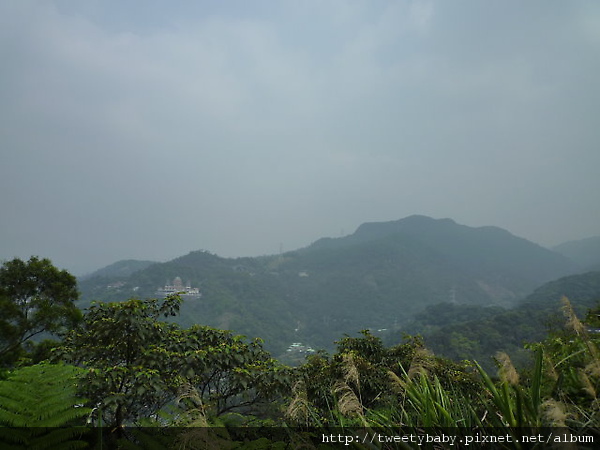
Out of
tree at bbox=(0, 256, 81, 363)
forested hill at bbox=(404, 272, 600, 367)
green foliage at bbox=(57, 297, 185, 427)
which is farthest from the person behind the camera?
forested hill at bbox=(404, 272, 600, 367)

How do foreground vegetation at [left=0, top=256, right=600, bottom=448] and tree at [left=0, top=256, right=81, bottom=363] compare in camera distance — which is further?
tree at [left=0, top=256, right=81, bottom=363]

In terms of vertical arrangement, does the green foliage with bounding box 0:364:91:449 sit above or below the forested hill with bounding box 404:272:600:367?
above

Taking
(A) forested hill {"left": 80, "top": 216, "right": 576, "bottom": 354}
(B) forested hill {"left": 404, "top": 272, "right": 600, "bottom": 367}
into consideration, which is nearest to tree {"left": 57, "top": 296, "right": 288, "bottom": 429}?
(B) forested hill {"left": 404, "top": 272, "right": 600, "bottom": 367}

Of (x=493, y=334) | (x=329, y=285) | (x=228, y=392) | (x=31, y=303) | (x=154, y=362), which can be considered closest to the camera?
(x=154, y=362)

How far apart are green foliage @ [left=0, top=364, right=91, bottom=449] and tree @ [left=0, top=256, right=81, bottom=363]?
9.52 metres

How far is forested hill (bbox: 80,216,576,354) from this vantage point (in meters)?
88.2

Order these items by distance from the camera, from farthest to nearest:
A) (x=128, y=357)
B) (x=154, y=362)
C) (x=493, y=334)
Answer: (x=493, y=334) < (x=128, y=357) < (x=154, y=362)

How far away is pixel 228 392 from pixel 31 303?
31.5 feet

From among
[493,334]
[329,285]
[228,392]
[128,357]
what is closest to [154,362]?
[128,357]

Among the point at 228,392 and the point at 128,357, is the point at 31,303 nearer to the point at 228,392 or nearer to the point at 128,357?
the point at 128,357

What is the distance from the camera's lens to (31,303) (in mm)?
10695

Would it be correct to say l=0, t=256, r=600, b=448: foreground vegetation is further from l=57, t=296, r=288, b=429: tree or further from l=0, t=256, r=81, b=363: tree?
l=0, t=256, r=81, b=363: tree

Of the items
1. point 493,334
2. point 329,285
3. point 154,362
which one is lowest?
point 493,334

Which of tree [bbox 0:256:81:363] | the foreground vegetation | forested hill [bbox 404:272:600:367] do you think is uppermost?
tree [bbox 0:256:81:363]
